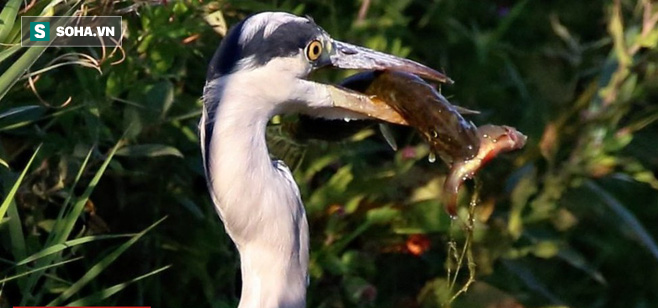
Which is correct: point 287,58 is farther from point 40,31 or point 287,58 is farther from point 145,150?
point 145,150

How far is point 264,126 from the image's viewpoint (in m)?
2.36

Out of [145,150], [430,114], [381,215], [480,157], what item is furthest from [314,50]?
[381,215]

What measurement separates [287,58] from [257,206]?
0.23m

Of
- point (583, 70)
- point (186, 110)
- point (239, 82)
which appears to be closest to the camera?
point (239, 82)

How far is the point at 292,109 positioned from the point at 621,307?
2234 millimetres

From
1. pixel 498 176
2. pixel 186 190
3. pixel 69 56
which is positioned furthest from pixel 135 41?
pixel 498 176

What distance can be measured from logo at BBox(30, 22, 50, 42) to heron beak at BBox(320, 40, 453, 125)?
51 cm

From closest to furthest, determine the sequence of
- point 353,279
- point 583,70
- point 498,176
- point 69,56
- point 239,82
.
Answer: point 239,82 → point 69,56 → point 353,279 → point 498,176 → point 583,70

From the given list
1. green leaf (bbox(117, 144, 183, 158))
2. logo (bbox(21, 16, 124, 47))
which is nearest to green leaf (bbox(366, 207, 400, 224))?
green leaf (bbox(117, 144, 183, 158))

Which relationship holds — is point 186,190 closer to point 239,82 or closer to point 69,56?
point 69,56

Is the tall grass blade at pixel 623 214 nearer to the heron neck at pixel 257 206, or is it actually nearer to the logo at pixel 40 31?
the heron neck at pixel 257 206

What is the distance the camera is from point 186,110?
320cm

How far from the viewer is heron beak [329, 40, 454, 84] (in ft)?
8.09

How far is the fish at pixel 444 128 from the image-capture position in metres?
2.46
